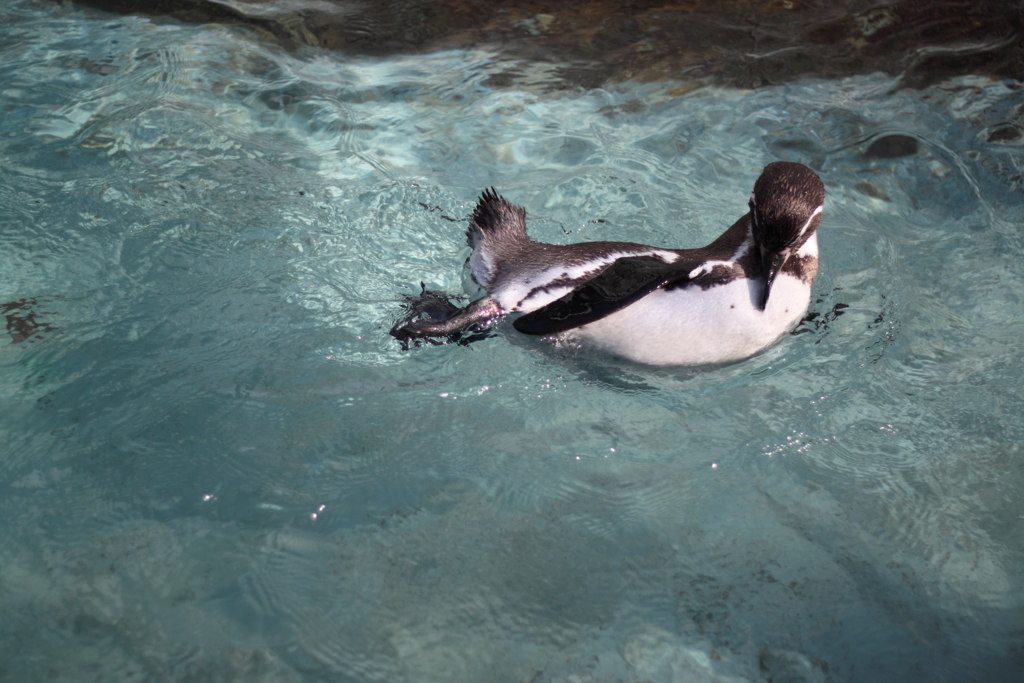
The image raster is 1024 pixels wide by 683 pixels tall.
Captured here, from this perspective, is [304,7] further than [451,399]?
Yes

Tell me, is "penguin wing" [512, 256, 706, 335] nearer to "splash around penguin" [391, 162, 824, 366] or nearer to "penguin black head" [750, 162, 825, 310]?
"splash around penguin" [391, 162, 824, 366]

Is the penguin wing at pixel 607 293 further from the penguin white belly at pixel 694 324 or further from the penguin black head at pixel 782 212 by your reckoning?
the penguin black head at pixel 782 212

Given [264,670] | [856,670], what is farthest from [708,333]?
[264,670]

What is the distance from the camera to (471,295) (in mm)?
3156

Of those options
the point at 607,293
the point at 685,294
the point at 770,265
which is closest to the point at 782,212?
the point at 770,265

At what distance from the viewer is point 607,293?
257 centimetres

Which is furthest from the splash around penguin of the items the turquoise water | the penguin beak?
the turquoise water

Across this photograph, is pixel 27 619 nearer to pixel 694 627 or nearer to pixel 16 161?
pixel 694 627

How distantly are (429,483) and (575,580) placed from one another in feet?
1.82

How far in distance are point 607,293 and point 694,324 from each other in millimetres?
322

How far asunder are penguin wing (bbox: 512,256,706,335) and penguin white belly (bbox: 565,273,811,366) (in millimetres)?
50

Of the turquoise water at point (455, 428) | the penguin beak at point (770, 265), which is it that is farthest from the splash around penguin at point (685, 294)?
the turquoise water at point (455, 428)

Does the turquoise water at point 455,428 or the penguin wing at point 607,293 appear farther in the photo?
the penguin wing at point 607,293

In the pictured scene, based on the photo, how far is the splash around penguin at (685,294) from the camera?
250 centimetres
